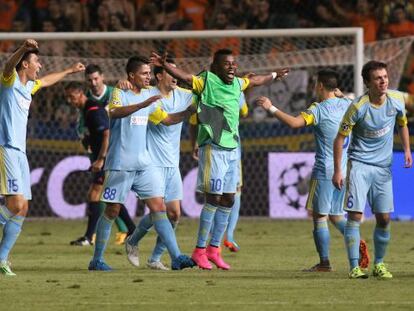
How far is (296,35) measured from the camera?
20.6 meters

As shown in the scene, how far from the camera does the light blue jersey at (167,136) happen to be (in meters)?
13.6

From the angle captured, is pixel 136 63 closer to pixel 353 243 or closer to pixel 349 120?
pixel 349 120

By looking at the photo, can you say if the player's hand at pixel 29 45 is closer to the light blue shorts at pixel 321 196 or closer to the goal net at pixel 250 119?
the light blue shorts at pixel 321 196

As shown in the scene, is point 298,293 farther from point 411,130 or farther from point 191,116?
point 411,130

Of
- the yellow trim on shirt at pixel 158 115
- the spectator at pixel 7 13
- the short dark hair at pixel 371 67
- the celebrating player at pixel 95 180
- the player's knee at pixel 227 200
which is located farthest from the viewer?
the spectator at pixel 7 13

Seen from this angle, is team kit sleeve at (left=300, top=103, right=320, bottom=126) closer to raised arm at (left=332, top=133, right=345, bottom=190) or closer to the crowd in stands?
raised arm at (left=332, top=133, right=345, bottom=190)

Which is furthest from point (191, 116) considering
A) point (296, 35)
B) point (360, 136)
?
point (296, 35)

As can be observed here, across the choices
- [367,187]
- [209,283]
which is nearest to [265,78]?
[367,187]

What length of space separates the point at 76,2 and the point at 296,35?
542cm

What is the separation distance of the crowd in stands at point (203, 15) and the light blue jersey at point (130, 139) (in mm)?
10769

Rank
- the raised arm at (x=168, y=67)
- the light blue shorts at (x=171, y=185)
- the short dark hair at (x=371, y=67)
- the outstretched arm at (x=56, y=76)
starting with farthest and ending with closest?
the light blue shorts at (x=171, y=185) → the outstretched arm at (x=56, y=76) → the raised arm at (x=168, y=67) → the short dark hair at (x=371, y=67)

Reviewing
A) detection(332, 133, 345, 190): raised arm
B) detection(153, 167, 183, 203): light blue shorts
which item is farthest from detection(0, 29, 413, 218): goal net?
detection(332, 133, 345, 190): raised arm

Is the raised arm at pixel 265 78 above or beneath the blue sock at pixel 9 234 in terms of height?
above

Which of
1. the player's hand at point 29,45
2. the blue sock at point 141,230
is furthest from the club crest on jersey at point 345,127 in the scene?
the player's hand at point 29,45
